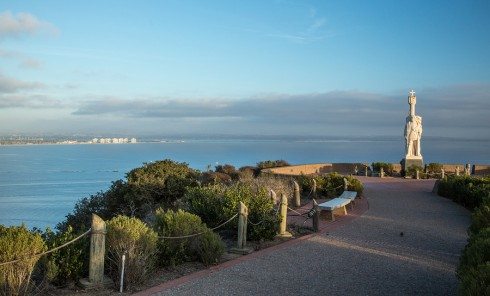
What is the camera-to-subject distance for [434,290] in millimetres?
6832

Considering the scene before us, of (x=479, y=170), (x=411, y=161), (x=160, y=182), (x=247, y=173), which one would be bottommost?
(x=160, y=182)

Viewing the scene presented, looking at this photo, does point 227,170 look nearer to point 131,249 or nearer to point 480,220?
point 480,220

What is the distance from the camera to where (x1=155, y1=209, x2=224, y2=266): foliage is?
7996mm

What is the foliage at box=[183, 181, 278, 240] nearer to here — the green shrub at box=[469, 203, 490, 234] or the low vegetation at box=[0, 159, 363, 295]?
the low vegetation at box=[0, 159, 363, 295]

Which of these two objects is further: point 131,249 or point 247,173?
point 247,173

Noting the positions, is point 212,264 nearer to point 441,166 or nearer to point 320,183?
point 320,183

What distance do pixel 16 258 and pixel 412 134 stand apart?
82.9 ft

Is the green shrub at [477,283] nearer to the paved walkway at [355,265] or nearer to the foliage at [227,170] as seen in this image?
the paved walkway at [355,265]

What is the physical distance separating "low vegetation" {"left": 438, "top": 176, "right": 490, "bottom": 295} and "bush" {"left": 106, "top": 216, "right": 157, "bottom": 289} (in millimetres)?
4188

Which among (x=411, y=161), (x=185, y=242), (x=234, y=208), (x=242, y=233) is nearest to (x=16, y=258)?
(x=185, y=242)

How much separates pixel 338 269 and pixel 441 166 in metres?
24.0

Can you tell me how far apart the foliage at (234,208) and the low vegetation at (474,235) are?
3.89 m

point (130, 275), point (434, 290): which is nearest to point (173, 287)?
point (130, 275)

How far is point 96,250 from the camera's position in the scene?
662 centimetres
